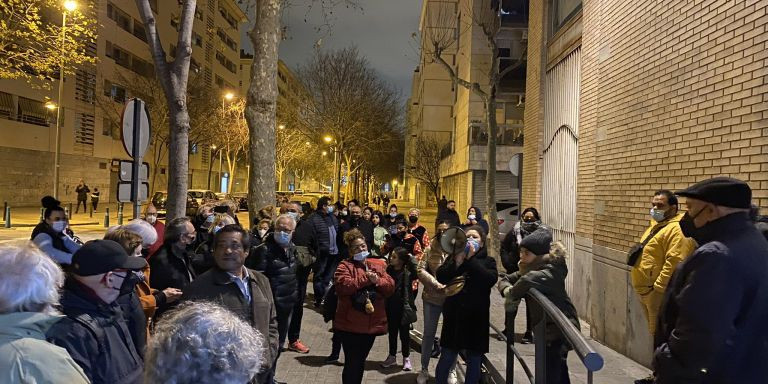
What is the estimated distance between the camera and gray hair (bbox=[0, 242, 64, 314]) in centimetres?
214

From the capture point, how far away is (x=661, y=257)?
4863 mm

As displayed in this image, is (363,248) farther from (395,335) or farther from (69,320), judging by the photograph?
(69,320)

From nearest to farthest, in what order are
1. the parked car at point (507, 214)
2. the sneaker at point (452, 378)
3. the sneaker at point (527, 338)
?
the sneaker at point (452, 378) < the sneaker at point (527, 338) < the parked car at point (507, 214)

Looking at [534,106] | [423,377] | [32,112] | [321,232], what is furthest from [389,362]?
[32,112]

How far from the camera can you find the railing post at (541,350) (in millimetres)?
3779

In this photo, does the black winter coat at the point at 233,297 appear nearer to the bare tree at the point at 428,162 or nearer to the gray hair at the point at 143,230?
the gray hair at the point at 143,230

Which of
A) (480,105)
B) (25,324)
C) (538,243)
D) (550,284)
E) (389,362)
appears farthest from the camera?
(480,105)

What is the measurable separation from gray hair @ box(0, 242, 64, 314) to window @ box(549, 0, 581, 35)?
35.2 ft

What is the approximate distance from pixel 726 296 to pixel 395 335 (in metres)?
4.40

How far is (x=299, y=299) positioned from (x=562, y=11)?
9.06 meters

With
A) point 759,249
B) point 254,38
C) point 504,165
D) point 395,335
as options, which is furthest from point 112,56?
point 759,249

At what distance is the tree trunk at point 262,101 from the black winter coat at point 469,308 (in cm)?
668

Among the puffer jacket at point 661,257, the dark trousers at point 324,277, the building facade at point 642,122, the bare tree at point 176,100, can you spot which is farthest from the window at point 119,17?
the puffer jacket at point 661,257

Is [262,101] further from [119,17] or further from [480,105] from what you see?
[119,17]
